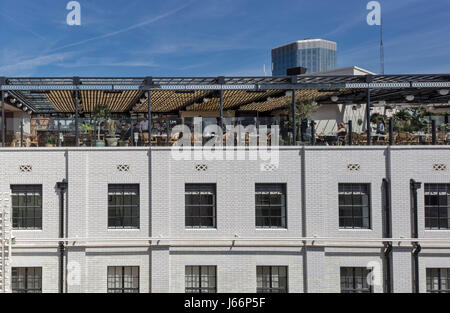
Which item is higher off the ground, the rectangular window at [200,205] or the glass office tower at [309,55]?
the glass office tower at [309,55]

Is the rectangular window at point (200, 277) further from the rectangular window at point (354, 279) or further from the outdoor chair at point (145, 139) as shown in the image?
the outdoor chair at point (145, 139)

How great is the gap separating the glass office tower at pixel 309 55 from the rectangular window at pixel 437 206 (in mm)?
115987

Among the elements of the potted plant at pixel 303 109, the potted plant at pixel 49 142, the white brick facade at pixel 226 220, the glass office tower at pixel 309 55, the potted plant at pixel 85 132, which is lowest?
the white brick facade at pixel 226 220

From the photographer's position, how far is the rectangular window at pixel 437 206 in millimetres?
12844

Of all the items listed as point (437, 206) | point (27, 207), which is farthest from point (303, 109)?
point (27, 207)

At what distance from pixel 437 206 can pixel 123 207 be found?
12.3 m

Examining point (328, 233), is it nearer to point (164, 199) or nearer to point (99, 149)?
point (164, 199)

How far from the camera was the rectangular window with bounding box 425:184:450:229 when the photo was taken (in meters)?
12.8

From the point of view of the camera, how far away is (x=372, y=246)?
12594mm

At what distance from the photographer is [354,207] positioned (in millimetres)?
13008

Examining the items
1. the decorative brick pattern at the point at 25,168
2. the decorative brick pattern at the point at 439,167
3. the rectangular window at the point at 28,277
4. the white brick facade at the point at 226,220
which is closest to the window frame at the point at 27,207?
the white brick facade at the point at 226,220

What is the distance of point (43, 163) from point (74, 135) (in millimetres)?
1599
